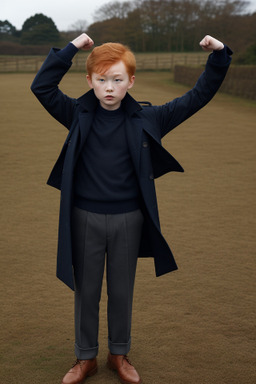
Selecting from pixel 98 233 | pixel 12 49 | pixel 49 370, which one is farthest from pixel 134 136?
pixel 12 49

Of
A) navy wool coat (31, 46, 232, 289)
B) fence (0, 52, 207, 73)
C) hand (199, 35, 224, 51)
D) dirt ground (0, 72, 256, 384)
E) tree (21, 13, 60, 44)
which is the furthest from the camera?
tree (21, 13, 60, 44)

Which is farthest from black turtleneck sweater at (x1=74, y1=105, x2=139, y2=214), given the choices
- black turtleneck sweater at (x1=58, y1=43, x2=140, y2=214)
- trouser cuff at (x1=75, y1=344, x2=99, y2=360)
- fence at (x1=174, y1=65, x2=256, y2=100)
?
fence at (x1=174, y1=65, x2=256, y2=100)

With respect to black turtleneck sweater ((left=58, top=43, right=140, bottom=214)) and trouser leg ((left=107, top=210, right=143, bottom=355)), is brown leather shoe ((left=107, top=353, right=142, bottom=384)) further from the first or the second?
black turtleneck sweater ((left=58, top=43, right=140, bottom=214))

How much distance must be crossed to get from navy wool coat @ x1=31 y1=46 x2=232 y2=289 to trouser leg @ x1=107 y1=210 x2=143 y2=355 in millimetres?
86

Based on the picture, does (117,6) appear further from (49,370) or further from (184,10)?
(49,370)

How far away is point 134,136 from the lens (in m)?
2.48

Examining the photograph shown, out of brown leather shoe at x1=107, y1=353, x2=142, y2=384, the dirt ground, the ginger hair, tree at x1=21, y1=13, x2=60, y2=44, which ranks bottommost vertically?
tree at x1=21, y1=13, x2=60, y2=44

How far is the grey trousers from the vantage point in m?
2.57

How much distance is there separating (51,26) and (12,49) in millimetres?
8374

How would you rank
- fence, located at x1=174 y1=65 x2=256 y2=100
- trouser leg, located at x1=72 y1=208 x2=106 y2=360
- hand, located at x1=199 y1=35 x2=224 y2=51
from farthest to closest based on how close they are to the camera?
1. fence, located at x1=174 y1=65 x2=256 y2=100
2. trouser leg, located at x1=72 y1=208 x2=106 y2=360
3. hand, located at x1=199 y1=35 x2=224 y2=51

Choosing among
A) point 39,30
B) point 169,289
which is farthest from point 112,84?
point 39,30

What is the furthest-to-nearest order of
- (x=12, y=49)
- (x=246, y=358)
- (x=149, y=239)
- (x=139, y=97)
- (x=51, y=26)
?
(x=51, y=26) → (x=12, y=49) → (x=139, y=97) → (x=246, y=358) → (x=149, y=239)

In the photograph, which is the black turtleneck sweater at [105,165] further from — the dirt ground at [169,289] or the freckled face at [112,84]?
the dirt ground at [169,289]

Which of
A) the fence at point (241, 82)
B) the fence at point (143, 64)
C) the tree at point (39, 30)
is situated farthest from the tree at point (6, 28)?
the fence at point (241, 82)
